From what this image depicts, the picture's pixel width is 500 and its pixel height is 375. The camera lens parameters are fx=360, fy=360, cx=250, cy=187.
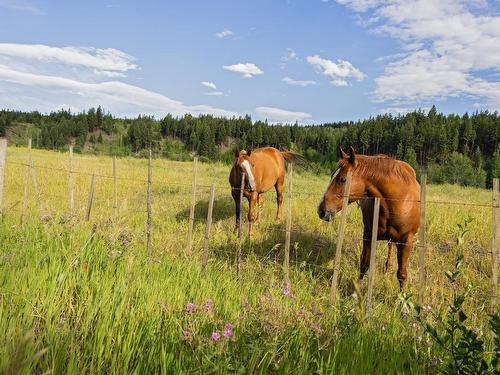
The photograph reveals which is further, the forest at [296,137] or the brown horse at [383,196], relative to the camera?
the forest at [296,137]

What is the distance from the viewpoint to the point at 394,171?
5.14 meters

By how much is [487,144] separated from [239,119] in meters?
65.6

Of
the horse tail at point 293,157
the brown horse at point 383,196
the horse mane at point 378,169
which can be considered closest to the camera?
the brown horse at point 383,196

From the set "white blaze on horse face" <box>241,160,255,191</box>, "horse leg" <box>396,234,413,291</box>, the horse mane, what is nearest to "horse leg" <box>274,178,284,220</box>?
"white blaze on horse face" <box>241,160,255,191</box>

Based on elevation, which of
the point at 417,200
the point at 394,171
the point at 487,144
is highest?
the point at 487,144

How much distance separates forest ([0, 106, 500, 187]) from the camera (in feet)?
220

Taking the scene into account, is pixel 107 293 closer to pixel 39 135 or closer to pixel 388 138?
pixel 388 138

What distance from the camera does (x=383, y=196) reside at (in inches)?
199

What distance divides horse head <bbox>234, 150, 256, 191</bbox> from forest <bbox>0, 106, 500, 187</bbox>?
40242mm

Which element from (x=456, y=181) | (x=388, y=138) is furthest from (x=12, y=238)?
(x=388, y=138)

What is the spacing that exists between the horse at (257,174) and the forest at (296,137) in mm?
37788

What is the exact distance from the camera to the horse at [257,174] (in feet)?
27.3

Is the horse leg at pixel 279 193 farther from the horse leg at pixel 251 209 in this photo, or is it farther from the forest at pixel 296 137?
the forest at pixel 296 137

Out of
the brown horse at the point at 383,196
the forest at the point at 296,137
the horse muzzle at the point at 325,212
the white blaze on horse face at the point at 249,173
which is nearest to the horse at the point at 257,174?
the white blaze on horse face at the point at 249,173
